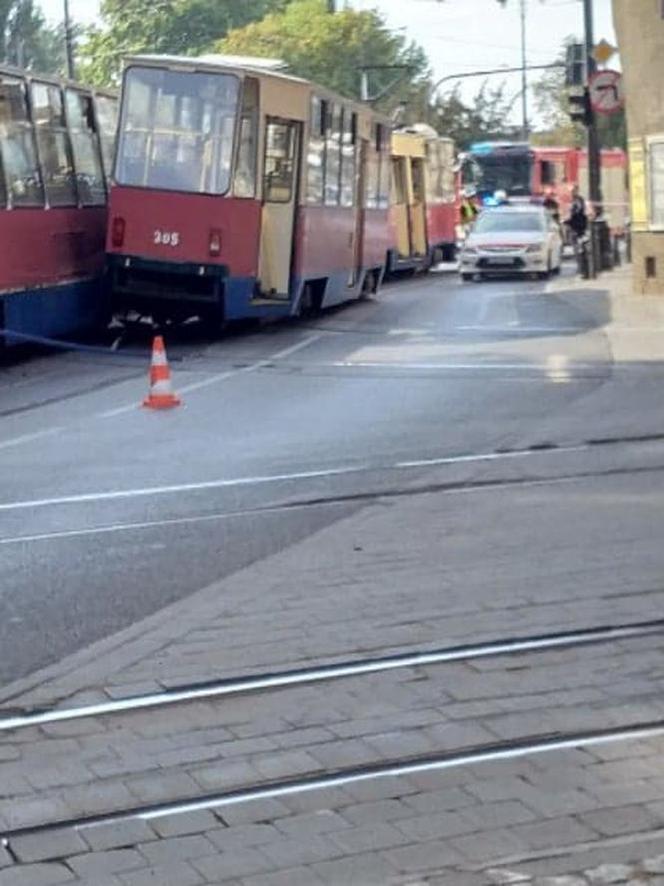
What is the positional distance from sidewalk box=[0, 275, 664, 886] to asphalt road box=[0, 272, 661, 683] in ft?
1.83

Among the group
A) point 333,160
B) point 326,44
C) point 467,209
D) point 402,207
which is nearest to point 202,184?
point 333,160

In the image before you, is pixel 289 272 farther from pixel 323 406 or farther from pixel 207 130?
pixel 323 406

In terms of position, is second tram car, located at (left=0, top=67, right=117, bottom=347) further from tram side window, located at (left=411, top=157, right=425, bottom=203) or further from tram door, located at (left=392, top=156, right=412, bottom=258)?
tram side window, located at (left=411, top=157, right=425, bottom=203)

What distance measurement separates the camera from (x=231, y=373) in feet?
69.5

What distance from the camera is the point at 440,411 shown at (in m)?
17.3

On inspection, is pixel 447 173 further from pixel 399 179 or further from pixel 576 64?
pixel 576 64

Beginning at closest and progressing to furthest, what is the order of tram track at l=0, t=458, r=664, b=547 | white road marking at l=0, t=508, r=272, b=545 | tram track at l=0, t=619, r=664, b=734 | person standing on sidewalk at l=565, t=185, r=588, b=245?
tram track at l=0, t=619, r=664, b=734
white road marking at l=0, t=508, r=272, b=545
tram track at l=0, t=458, r=664, b=547
person standing on sidewalk at l=565, t=185, r=588, b=245

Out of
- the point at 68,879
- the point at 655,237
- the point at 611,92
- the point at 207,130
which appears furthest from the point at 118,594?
the point at 611,92

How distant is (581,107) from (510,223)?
227 inches

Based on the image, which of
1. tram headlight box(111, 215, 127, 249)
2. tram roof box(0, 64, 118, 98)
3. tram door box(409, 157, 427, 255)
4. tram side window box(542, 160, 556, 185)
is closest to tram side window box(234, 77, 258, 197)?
tram headlight box(111, 215, 127, 249)

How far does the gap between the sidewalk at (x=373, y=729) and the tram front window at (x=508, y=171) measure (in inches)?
2270

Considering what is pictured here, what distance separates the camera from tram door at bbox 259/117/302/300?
1008 inches

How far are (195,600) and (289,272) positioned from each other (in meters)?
17.8

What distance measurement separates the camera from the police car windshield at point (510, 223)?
142ft
